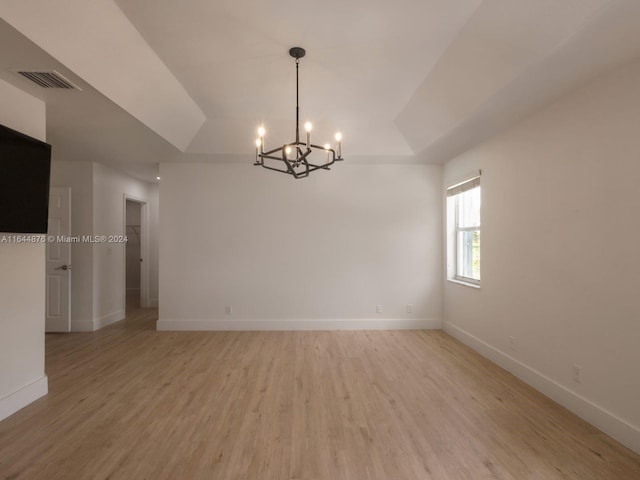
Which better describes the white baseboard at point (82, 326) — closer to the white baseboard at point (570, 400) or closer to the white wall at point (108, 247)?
the white wall at point (108, 247)

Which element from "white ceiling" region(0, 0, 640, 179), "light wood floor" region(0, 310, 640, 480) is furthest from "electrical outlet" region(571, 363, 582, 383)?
"white ceiling" region(0, 0, 640, 179)

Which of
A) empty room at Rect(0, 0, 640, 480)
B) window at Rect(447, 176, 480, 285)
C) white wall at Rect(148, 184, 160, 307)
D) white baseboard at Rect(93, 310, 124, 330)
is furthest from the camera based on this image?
white wall at Rect(148, 184, 160, 307)

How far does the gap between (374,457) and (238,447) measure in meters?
0.88

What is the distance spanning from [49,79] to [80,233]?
3.17 m

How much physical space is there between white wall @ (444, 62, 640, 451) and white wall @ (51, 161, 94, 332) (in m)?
5.51

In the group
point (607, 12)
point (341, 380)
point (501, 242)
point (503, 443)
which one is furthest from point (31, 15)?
point (501, 242)

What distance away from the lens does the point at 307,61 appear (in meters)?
2.91

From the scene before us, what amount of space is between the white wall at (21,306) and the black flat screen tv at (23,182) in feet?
0.61

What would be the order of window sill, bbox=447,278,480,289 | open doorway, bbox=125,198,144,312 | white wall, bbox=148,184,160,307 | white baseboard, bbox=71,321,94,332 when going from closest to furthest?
1. window sill, bbox=447,278,480,289
2. white baseboard, bbox=71,321,94,332
3. white wall, bbox=148,184,160,307
4. open doorway, bbox=125,198,144,312

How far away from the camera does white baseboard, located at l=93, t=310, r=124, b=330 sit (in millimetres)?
4983

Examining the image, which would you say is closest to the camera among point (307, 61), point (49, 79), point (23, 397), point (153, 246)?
point (49, 79)

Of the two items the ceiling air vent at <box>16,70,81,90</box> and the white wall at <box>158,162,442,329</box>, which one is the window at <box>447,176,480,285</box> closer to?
the white wall at <box>158,162,442,329</box>

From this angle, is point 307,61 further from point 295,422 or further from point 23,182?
point 295,422

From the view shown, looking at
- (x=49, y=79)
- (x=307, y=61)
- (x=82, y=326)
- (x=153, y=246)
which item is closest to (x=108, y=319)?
(x=82, y=326)
